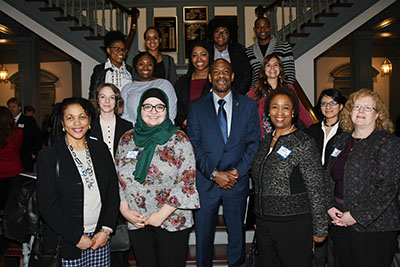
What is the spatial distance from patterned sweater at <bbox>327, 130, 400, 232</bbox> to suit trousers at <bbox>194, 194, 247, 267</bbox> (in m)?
0.79

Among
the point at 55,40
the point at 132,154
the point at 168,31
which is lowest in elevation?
the point at 132,154

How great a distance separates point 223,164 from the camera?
9.00 ft

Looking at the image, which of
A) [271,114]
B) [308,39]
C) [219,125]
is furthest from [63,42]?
[271,114]

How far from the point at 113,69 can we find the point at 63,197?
1990mm

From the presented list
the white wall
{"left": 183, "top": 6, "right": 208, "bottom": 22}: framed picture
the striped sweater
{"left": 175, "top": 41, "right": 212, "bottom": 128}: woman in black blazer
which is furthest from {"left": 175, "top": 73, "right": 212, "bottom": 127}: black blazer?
{"left": 183, "top": 6, "right": 208, "bottom": 22}: framed picture

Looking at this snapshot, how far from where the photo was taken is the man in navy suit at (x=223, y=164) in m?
2.73

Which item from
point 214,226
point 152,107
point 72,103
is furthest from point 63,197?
point 214,226

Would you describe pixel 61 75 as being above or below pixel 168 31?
below

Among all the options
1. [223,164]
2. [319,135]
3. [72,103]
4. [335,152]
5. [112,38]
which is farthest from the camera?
[112,38]

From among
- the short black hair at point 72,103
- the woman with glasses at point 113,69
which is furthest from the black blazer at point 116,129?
the woman with glasses at point 113,69

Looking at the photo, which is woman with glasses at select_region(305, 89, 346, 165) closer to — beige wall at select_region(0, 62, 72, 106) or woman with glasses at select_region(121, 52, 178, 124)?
woman with glasses at select_region(121, 52, 178, 124)

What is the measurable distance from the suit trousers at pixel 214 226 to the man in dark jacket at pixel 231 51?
4.26ft

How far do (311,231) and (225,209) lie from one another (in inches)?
27.1

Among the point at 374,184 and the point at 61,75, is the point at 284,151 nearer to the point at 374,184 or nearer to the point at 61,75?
the point at 374,184
